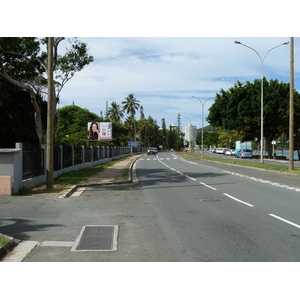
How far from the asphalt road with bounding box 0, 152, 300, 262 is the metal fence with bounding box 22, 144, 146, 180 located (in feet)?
9.25

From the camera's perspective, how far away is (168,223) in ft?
27.2

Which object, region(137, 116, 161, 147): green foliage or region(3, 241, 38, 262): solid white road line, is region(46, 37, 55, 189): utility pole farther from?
region(137, 116, 161, 147): green foliage

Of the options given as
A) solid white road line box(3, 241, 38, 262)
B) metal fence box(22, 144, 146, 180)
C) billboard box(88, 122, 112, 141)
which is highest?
billboard box(88, 122, 112, 141)

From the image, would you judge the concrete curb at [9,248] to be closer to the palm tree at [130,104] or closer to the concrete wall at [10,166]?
the concrete wall at [10,166]

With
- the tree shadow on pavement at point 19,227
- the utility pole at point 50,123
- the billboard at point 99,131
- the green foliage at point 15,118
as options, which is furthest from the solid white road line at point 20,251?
the billboard at point 99,131

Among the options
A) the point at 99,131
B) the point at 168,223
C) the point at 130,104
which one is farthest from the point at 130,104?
the point at 168,223

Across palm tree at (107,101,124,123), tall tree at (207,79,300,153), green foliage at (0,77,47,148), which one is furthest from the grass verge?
palm tree at (107,101,124,123)

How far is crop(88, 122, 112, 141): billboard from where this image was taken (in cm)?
4906

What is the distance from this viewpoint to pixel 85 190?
49.3 ft

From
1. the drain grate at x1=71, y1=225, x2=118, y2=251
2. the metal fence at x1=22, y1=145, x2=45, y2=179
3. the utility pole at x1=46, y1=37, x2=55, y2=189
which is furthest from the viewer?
the metal fence at x1=22, y1=145, x2=45, y2=179

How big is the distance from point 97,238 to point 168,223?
1.92m

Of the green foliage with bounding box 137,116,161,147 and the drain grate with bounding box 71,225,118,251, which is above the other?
the green foliage with bounding box 137,116,161,147

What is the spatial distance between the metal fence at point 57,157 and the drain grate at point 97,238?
295 inches

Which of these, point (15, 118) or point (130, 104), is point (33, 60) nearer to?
point (15, 118)
